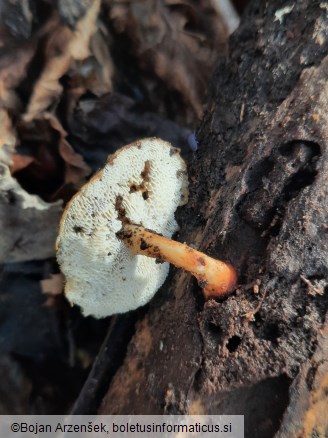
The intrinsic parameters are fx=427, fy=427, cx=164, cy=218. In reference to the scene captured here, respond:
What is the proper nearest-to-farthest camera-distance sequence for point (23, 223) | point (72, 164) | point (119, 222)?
1. point (119, 222)
2. point (23, 223)
3. point (72, 164)

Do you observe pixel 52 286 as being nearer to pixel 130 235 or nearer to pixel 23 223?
pixel 23 223

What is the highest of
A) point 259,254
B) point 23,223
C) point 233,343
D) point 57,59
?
point 57,59

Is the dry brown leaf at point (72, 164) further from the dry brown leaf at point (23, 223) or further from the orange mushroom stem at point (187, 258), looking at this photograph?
the orange mushroom stem at point (187, 258)

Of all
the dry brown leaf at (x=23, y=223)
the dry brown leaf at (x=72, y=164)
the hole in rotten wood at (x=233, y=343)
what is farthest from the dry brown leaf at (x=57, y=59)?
the hole in rotten wood at (x=233, y=343)

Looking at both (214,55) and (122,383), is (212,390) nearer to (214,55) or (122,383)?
(122,383)

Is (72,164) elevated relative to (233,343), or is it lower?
elevated

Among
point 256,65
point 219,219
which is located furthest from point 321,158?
point 256,65

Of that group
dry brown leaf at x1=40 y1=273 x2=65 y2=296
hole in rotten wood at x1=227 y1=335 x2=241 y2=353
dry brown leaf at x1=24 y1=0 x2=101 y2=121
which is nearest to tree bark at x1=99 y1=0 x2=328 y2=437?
hole in rotten wood at x1=227 y1=335 x2=241 y2=353

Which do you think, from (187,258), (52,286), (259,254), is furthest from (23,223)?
(259,254)
